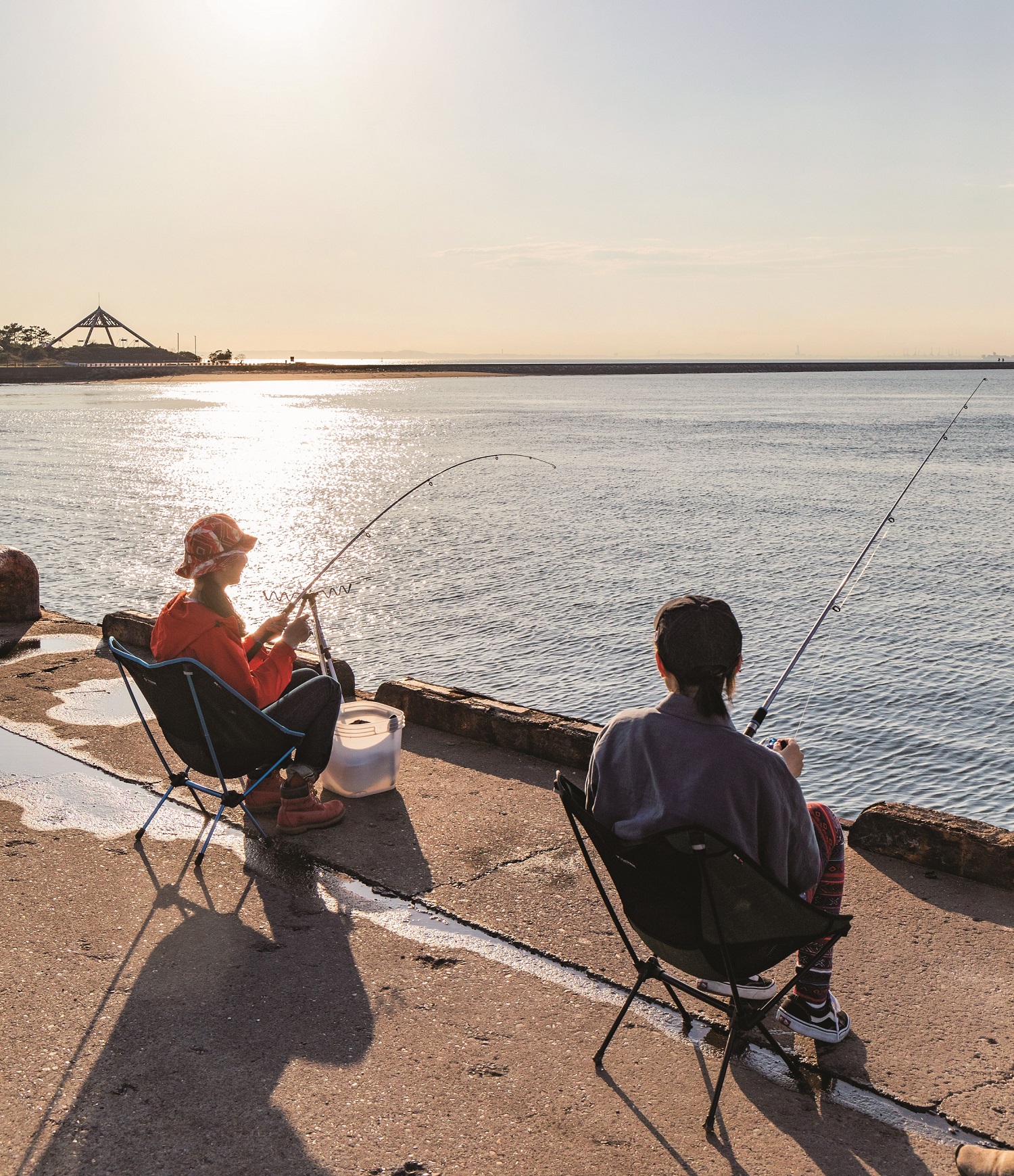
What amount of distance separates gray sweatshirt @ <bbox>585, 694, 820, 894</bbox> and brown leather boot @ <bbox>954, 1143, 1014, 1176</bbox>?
0.67 m

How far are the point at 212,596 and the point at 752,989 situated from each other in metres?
2.39

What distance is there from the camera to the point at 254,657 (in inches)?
180

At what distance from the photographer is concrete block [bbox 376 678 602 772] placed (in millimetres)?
5059

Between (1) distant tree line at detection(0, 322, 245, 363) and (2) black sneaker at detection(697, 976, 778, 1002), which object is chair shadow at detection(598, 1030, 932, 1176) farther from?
(1) distant tree line at detection(0, 322, 245, 363)

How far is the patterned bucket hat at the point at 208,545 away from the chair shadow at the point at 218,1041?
1.19 metres

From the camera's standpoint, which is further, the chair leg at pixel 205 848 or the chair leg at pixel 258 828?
the chair leg at pixel 258 828

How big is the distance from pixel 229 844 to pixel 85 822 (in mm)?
673

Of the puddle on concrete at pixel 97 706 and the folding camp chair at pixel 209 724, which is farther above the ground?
the folding camp chair at pixel 209 724

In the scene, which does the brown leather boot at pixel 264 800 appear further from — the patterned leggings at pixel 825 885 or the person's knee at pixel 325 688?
the patterned leggings at pixel 825 885

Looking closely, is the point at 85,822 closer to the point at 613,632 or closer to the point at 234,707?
the point at 234,707

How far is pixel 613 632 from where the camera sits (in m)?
13.1

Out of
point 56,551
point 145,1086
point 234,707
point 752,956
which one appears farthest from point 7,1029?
point 56,551

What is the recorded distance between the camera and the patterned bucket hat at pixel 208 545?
4008 mm

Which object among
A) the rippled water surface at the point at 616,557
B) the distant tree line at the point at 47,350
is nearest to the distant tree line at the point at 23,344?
the distant tree line at the point at 47,350
